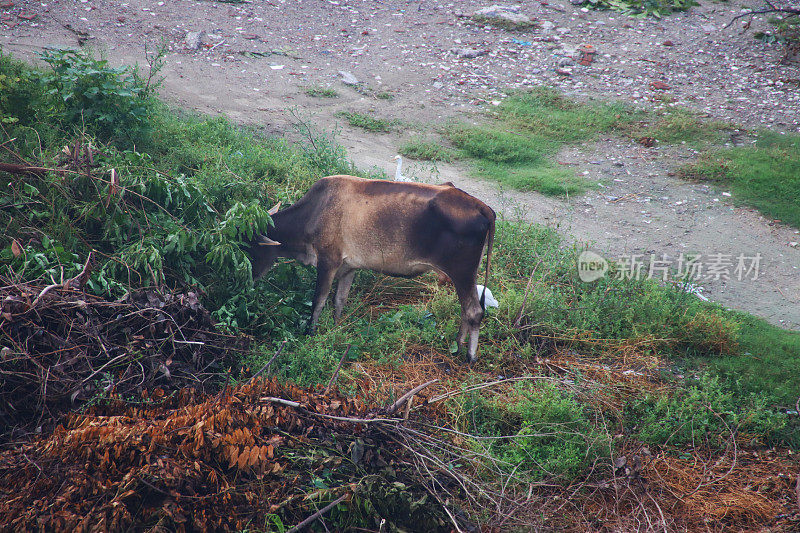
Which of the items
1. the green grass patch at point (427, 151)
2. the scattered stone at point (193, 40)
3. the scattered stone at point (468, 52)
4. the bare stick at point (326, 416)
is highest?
the scattered stone at point (468, 52)

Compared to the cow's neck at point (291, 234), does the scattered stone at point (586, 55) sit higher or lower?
higher

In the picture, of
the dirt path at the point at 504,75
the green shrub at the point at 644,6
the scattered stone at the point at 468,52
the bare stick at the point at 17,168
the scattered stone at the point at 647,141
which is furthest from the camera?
the green shrub at the point at 644,6

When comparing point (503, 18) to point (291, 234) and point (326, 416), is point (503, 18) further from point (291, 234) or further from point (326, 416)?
point (326, 416)

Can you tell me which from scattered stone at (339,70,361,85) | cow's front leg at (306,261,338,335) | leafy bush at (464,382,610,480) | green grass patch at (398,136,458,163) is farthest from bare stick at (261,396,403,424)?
scattered stone at (339,70,361,85)

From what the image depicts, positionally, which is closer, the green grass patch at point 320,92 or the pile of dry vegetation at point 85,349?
the pile of dry vegetation at point 85,349

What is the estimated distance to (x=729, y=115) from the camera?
10.6 m

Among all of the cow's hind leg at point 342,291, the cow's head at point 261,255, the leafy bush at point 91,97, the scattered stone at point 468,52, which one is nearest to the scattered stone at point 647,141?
the scattered stone at point 468,52

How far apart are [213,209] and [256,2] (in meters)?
9.77

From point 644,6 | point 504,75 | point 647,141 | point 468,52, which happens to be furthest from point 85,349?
point 644,6

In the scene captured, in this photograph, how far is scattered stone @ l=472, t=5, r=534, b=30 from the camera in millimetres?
13539

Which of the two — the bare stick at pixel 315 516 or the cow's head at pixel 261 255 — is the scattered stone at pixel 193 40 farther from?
the bare stick at pixel 315 516

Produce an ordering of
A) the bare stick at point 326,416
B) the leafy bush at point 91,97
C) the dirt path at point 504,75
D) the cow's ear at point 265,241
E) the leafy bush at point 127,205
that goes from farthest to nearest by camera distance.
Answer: the dirt path at point 504,75 < the leafy bush at point 91,97 < the cow's ear at point 265,241 < the leafy bush at point 127,205 < the bare stick at point 326,416

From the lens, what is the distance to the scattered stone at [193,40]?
38.1ft

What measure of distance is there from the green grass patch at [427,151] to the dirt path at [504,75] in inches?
10.3
